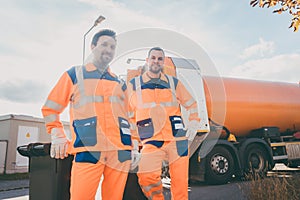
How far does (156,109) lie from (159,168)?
2.18 ft

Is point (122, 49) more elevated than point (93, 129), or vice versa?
point (122, 49)

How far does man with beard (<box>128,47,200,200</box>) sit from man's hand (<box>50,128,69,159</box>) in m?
0.93

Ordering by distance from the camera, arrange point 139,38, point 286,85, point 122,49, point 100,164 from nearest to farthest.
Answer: point 100,164, point 122,49, point 139,38, point 286,85

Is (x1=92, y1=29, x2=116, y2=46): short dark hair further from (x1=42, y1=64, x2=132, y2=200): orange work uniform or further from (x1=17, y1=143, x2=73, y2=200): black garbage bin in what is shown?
(x1=17, y1=143, x2=73, y2=200): black garbage bin

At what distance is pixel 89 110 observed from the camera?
2.33m

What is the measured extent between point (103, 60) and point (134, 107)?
982 millimetres

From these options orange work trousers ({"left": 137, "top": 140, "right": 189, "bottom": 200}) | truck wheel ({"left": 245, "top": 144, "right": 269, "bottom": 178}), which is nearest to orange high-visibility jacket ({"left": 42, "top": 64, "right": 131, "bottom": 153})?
orange work trousers ({"left": 137, "top": 140, "right": 189, "bottom": 200})

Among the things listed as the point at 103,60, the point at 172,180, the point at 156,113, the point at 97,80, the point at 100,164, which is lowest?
the point at 172,180

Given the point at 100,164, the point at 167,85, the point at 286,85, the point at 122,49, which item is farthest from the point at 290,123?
the point at 100,164

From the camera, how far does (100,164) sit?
7.33ft

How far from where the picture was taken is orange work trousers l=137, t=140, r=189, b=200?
2918 mm

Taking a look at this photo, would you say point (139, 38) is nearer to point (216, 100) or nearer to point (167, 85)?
point (167, 85)

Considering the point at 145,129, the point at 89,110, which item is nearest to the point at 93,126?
the point at 89,110

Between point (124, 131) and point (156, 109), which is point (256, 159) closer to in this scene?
point (156, 109)
